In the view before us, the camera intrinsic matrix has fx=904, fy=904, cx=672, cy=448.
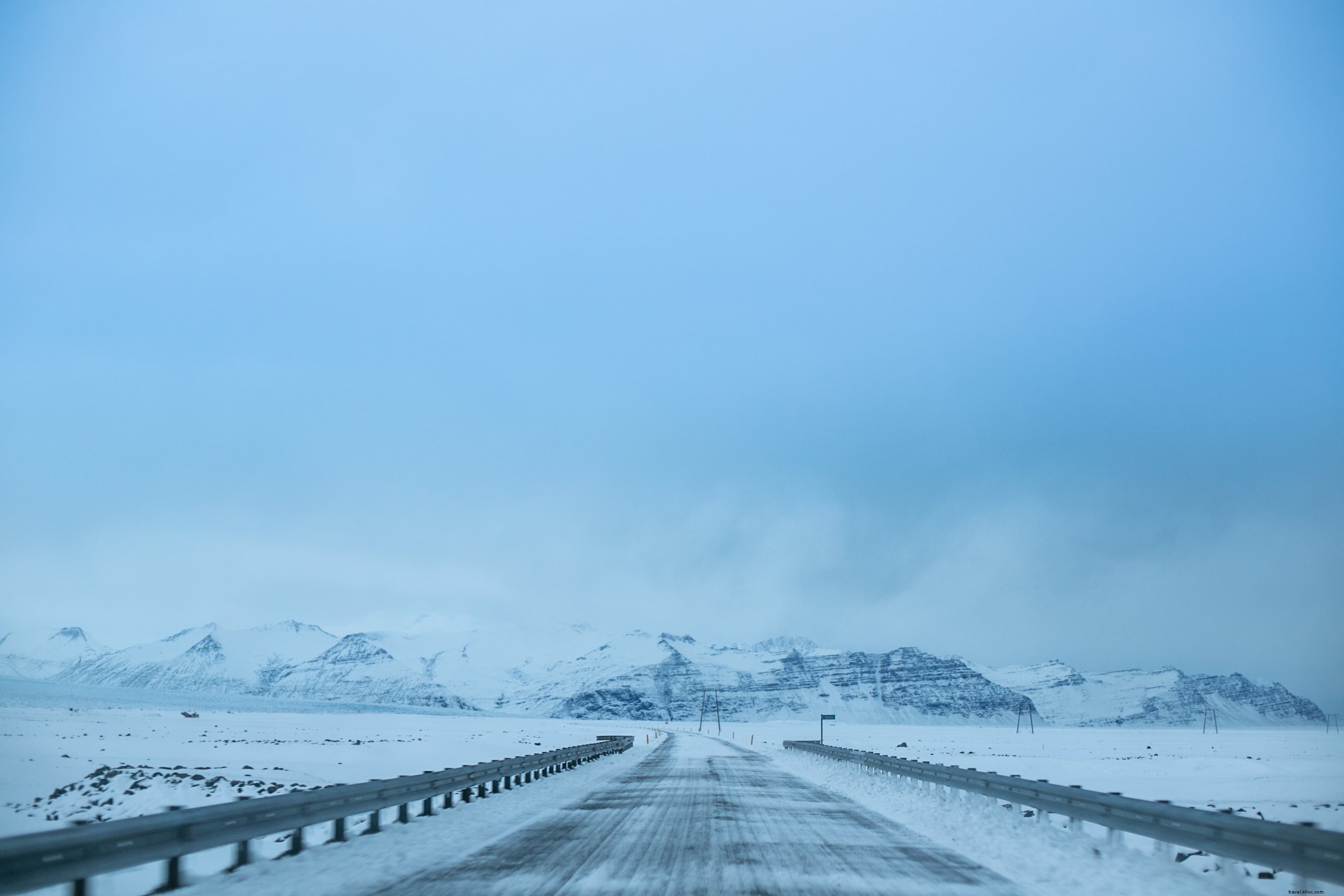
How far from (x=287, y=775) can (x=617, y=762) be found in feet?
45.6

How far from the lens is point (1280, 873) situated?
10453 mm

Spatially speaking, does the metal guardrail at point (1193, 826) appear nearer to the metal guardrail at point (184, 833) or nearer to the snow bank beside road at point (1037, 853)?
the snow bank beside road at point (1037, 853)

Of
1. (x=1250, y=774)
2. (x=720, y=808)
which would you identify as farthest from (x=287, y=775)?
(x=1250, y=774)

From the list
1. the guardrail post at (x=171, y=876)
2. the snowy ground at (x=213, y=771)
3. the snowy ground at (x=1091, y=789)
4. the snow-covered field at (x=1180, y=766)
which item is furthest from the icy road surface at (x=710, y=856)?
the snow-covered field at (x=1180, y=766)

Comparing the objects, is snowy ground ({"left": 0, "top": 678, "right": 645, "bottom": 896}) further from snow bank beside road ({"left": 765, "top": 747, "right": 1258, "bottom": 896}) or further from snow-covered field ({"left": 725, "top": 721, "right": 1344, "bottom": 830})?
snow-covered field ({"left": 725, "top": 721, "right": 1344, "bottom": 830})

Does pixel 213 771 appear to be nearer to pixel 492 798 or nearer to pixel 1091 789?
pixel 492 798

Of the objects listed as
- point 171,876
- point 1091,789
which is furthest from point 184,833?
point 1091,789

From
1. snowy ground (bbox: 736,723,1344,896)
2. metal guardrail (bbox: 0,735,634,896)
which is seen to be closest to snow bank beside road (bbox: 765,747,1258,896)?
snowy ground (bbox: 736,723,1344,896)

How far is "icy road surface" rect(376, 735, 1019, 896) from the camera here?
9734 mm

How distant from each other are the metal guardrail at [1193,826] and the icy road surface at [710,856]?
2243 millimetres

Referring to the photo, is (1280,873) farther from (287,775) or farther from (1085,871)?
(287,775)

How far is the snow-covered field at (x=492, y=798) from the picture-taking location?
11.4m

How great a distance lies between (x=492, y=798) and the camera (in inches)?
827

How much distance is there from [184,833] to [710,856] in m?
6.24
